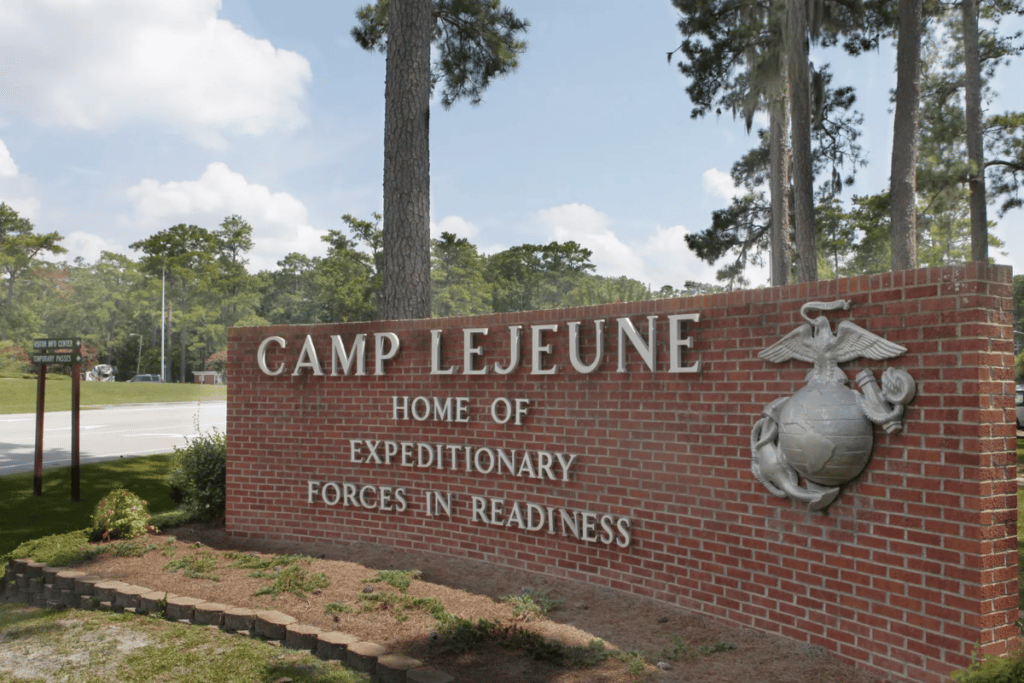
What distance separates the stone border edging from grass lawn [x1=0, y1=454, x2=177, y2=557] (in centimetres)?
170

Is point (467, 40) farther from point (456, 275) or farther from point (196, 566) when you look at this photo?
point (456, 275)

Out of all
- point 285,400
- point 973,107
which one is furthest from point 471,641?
point 973,107

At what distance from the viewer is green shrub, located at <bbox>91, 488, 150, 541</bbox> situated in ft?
24.1

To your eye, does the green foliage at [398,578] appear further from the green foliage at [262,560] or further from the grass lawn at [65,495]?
the grass lawn at [65,495]

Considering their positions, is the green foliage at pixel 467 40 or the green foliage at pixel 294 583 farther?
the green foliage at pixel 467 40

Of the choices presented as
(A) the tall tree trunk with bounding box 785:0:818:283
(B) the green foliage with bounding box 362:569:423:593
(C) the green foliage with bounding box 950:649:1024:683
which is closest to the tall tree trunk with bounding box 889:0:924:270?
(A) the tall tree trunk with bounding box 785:0:818:283

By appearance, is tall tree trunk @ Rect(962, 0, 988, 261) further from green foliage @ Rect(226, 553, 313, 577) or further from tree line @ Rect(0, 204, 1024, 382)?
tree line @ Rect(0, 204, 1024, 382)

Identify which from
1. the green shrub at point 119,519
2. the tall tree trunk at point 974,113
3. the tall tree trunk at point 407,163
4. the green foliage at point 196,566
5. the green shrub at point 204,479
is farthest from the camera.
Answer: the tall tree trunk at point 974,113

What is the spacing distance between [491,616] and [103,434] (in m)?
17.0

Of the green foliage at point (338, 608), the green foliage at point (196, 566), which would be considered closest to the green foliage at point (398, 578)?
the green foliage at point (338, 608)

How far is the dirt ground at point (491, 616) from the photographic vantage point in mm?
4207

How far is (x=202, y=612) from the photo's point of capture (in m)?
5.38

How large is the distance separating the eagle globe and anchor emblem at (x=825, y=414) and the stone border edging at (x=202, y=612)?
234 centimetres

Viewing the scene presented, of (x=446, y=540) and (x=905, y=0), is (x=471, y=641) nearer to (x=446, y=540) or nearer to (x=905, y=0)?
(x=446, y=540)
